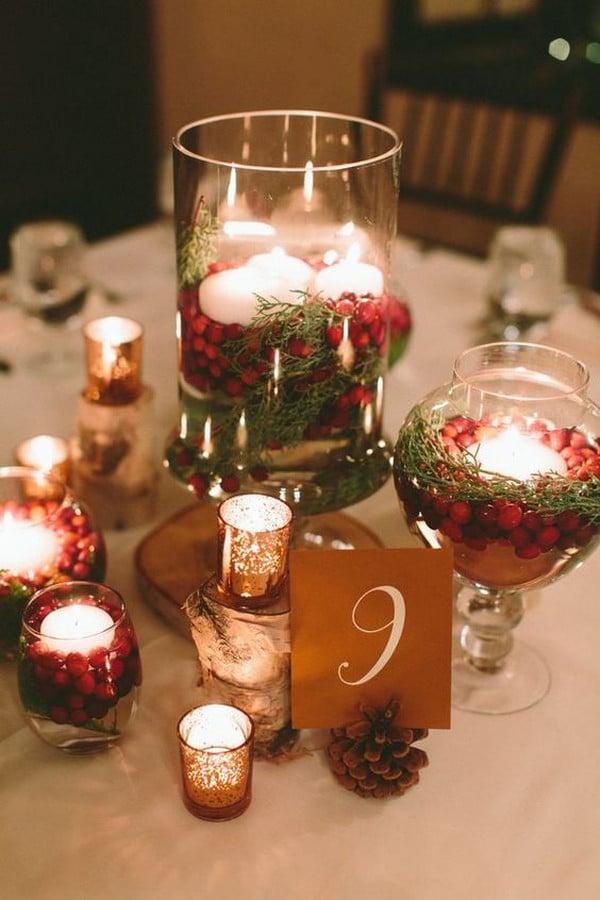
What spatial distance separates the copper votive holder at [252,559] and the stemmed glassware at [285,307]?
0.11m

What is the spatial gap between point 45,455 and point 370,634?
1.69 feet

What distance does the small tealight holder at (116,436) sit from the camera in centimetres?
109

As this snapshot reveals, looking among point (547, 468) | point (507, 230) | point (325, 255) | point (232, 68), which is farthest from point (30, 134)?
point (547, 468)

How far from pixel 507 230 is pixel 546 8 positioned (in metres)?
1.89

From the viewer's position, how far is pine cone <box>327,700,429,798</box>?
768mm

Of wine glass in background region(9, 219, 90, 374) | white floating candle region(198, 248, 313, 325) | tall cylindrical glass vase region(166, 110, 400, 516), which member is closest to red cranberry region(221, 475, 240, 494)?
tall cylindrical glass vase region(166, 110, 400, 516)

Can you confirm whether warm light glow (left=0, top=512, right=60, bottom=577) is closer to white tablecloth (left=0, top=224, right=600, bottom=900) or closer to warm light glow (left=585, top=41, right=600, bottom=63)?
white tablecloth (left=0, top=224, right=600, bottom=900)

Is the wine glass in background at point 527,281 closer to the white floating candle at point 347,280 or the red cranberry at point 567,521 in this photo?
the white floating candle at point 347,280

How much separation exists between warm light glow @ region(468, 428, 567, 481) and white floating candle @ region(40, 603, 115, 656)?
335mm

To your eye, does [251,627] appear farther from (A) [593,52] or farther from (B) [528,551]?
(A) [593,52]

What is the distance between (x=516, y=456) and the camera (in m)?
0.80

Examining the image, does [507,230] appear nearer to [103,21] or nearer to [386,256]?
[386,256]

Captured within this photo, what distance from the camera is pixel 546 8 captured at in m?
3.06

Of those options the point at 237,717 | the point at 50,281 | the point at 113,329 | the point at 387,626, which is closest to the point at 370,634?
the point at 387,626
